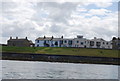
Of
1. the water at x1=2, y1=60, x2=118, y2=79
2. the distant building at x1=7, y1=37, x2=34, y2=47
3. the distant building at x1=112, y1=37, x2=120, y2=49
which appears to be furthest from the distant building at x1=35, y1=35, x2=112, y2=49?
the water at x1=2, y1=60, x2=118, y2=79

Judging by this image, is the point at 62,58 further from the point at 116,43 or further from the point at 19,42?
the point at 19,42

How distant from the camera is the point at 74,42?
177 metres

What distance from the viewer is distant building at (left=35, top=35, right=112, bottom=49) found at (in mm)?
177250

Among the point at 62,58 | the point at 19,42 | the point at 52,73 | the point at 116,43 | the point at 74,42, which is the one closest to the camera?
the point at 52,73

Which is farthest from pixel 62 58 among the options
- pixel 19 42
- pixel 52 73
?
pixel 52 73

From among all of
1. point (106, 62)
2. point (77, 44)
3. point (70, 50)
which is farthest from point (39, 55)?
point (77, 44)

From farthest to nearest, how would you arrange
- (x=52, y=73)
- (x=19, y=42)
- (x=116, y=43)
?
1. (x=19, y=42)
2. (x=116, y=43)
3. (x=52, y=73)

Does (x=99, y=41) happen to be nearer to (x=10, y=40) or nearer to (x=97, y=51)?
(x=97, y=51)

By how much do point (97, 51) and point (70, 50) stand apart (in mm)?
12621

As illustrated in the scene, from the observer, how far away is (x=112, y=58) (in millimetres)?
121750

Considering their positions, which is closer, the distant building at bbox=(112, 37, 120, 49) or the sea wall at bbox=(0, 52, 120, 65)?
the sea wall at bbox=(0, 52, 120, 65)

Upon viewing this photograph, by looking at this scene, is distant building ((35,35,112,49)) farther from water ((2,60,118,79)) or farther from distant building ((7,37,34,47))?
water ((2,60,118,79))

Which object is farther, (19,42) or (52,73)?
(19,42)

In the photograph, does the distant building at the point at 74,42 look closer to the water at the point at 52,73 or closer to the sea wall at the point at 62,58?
the sea wall at the point at 62,58
